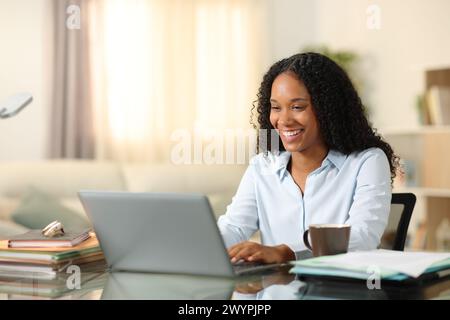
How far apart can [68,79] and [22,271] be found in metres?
3.56

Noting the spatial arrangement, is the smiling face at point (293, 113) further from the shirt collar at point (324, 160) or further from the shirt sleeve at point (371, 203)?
the shirt sleeve at point (371, 203)

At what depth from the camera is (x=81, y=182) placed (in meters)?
4.13

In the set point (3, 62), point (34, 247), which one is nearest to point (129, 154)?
point (3, 62)

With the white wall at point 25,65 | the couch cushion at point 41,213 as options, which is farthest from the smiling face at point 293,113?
the white wall at point 25,65

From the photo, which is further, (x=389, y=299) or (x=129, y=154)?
(x=129, y=154)

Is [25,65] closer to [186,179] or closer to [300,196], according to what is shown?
[186,179]

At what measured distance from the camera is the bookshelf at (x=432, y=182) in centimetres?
441

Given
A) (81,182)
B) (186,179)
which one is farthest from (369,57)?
(81,182)

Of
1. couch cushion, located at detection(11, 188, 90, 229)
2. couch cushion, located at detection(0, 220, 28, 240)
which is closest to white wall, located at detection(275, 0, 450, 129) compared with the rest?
couch cushion, located at detection(11, 188, 90, 229)

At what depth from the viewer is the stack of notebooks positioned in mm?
1410

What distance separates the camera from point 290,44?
5461 mm

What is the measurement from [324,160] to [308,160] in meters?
0.05
